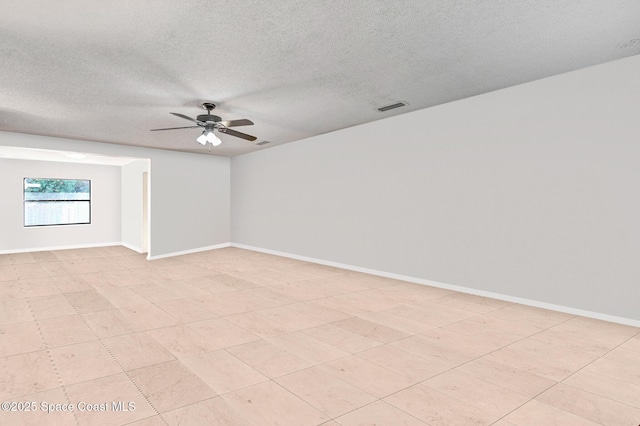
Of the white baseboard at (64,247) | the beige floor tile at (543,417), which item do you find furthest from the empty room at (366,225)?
the white baseboard at (64,247)

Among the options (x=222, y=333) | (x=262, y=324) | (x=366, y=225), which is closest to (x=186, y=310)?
(x=222, y=333)

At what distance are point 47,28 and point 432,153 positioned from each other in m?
4.74

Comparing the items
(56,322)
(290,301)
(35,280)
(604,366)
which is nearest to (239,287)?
(290,301)

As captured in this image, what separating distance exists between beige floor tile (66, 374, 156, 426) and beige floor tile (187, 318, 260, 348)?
33.2 inches

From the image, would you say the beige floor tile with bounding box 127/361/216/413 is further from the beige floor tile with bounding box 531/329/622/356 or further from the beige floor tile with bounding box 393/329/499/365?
the beige floor tile with bounding box 531/329/622/356

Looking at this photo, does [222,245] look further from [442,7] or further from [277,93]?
[442,7]

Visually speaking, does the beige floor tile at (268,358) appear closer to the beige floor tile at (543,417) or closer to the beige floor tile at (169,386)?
the beige floor tile at (169,386)

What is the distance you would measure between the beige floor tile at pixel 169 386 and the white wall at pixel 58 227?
883cm

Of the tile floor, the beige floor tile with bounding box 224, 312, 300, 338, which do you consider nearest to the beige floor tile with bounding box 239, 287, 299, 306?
the tile floor

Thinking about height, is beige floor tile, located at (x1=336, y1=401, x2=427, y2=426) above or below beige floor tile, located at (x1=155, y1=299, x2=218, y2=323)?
below

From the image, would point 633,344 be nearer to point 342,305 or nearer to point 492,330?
point 492,330

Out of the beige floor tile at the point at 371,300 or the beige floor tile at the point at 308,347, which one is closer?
the beige floor tile at the point at 308,347

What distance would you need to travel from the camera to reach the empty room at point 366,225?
235cm

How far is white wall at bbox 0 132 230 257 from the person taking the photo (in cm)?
779
